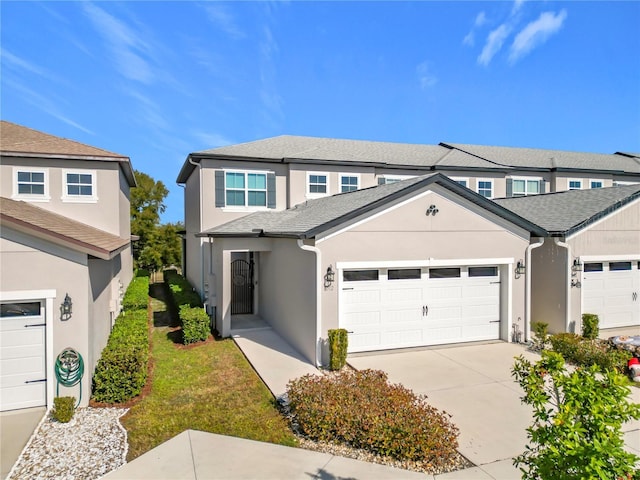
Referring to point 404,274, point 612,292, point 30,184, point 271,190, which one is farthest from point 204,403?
point 612,292

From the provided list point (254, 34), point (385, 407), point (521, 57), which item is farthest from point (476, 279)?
point (254, 34)

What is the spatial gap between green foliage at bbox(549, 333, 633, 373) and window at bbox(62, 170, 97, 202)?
16097 mm

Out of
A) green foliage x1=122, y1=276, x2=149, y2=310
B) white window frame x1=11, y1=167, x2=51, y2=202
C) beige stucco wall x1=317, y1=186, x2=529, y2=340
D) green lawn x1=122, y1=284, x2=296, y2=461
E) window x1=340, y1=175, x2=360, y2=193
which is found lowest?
green lawn x1=122, y1=284, x2=296, y2=461

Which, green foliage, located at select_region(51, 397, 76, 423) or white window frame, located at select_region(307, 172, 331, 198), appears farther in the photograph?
white window frame, located at select_region(307, 172, 331, 198)

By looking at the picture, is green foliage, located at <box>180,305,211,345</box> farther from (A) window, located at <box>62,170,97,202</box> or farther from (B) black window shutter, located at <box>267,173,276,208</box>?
(B) black window shutter, located at <box>267,173,276,208</box>

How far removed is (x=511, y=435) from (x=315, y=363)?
15.8 ft

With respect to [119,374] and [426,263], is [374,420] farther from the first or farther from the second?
[426,263]

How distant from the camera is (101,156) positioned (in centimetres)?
1370

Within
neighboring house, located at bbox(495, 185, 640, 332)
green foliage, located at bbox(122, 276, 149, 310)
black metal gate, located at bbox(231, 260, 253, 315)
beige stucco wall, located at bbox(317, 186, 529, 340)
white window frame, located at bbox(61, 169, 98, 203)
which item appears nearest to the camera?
beige stucco wall, located at bbox(317, 186, 529, 340)

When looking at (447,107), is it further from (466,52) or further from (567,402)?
(567,402)

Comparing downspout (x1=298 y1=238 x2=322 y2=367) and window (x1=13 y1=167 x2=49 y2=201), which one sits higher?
window (x1=13 y1=167 x2=49 y2=201)

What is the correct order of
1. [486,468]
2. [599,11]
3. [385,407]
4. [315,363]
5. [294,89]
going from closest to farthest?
[486,468] < [385,407] < [315,363] < [599,11] < [294,89]

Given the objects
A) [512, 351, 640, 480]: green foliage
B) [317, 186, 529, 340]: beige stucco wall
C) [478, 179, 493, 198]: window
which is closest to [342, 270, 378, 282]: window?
[317, 186, 529, 340]: beige stucco wall

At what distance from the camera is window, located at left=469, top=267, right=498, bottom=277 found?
11.6 metres
